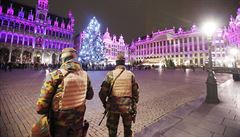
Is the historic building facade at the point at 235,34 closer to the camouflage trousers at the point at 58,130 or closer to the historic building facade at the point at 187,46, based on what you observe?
the historic building facade at the point at 187,46

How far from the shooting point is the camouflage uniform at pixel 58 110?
1.69 meters

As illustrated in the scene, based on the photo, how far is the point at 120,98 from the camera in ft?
8.34

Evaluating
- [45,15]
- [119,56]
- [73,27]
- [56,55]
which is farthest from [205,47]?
[119,56]

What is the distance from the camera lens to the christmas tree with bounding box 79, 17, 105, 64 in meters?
32.2

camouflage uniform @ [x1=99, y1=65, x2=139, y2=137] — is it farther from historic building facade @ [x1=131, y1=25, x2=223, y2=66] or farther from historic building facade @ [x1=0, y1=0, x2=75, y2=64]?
historic building facade @ [x1=131, y1=25, x2=223, y2=66]

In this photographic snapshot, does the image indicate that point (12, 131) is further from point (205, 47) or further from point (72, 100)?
point (205, 47)

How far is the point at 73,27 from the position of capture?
58.4 m

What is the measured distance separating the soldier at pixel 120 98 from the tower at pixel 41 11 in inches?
2218

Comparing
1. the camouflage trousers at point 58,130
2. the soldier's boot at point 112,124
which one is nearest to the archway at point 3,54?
the soldier's boot at point 112,124

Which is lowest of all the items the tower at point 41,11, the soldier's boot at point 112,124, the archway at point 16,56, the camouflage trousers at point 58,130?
the soldier's boot at point 112,124

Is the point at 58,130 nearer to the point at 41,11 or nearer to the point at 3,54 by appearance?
the point at 3,54

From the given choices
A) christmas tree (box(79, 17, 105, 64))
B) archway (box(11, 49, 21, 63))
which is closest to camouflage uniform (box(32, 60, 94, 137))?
christmas tree (box(79, 17, 105, 64))

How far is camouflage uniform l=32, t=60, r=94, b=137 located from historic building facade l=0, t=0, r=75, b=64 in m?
50.3

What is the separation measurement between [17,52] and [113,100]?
51.9 meters
